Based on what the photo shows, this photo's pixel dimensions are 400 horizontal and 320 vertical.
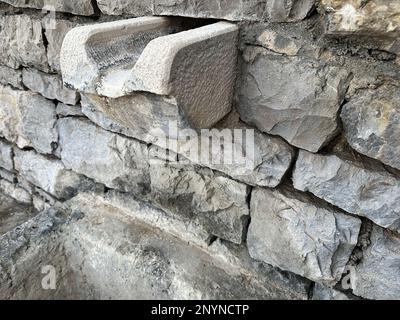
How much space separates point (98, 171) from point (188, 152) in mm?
503

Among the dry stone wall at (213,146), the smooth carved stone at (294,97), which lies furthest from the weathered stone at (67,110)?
the smooth carved stone at (294,97)

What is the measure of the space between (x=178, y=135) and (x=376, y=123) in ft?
1.48

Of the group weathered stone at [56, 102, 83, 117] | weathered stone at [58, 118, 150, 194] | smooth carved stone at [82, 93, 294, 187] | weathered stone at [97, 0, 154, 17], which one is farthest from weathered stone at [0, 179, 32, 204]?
weathered stone at [97, 0, 154, 17]

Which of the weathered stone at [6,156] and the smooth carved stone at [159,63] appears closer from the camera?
the smooth carved stone at [159,63]

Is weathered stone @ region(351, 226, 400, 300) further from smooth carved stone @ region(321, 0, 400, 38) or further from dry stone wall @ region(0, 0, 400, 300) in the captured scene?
smooth carved stone @ region(321, 0, 400, 38)

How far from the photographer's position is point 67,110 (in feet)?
5.00

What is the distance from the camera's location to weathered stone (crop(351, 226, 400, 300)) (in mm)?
946

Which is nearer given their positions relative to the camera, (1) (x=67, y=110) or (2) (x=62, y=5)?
(2) (x=62, y=5)

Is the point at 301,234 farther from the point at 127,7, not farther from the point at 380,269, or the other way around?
the point at 127,7

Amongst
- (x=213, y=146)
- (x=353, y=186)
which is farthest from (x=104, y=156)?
(x=353, y=186)

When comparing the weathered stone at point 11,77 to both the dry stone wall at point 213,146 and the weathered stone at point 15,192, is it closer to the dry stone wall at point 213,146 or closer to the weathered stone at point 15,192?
the dry stone wall at point 213,146

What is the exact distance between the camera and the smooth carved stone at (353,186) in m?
0.89

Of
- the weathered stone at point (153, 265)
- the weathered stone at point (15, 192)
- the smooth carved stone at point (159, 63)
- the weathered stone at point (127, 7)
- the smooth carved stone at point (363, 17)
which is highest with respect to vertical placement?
the weathered stone at point (127, 7)
